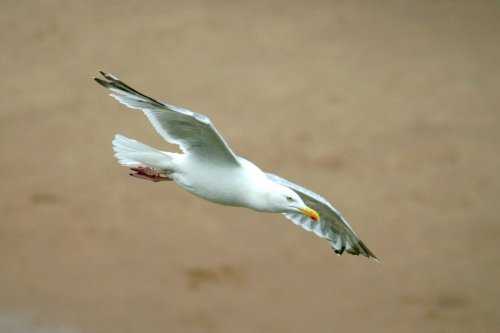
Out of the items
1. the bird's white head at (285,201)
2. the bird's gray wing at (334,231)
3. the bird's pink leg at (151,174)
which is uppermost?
the bird's gray wing at (334,231)

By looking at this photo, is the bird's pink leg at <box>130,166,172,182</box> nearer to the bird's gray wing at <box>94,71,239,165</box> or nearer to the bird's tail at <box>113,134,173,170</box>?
the bird's tail at <box>113,134,173,170</box>

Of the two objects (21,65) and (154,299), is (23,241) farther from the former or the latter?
(21,65)

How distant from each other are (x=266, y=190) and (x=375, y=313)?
19.4 feet

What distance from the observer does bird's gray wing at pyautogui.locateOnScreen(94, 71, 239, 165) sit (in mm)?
5332

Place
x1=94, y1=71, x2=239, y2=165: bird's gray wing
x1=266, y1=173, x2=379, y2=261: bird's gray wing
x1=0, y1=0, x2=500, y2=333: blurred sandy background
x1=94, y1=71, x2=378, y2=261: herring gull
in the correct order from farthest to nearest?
x1=0, y1=0, x2=500, y2=333: blurred sandy background
x1=266, y1=173, x2=379, y2=261: bird's gray wing
x1=94, y1=71, x2=378, y2=261: herring gull
x1=94, y1=71, x2=239, y2=165: bird's gray wing

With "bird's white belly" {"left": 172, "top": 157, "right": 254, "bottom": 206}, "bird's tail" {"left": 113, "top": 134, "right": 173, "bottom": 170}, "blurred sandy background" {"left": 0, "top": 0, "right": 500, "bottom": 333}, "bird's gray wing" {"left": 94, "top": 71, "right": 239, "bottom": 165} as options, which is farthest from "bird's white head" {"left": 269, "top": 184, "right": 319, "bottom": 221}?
"blurred sandy background" {"left": 0, "top": 0, "right": 500, "bottom": 333}

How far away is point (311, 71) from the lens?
47.4ft

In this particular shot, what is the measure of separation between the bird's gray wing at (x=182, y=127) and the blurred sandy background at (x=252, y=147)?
5440 millimetres

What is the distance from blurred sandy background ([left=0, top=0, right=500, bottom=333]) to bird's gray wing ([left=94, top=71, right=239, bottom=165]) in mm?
5440

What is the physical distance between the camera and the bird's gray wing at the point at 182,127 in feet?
17.5

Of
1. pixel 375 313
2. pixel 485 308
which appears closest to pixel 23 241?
pixel 375 313

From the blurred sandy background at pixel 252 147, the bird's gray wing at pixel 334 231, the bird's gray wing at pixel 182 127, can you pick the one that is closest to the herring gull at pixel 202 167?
the bird's gray wing at pixel 182 127

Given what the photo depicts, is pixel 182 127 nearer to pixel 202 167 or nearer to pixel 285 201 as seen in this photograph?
pixel 202 167

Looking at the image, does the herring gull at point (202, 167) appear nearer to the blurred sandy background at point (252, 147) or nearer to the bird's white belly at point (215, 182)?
the bird's white belly at point (215, 182)
